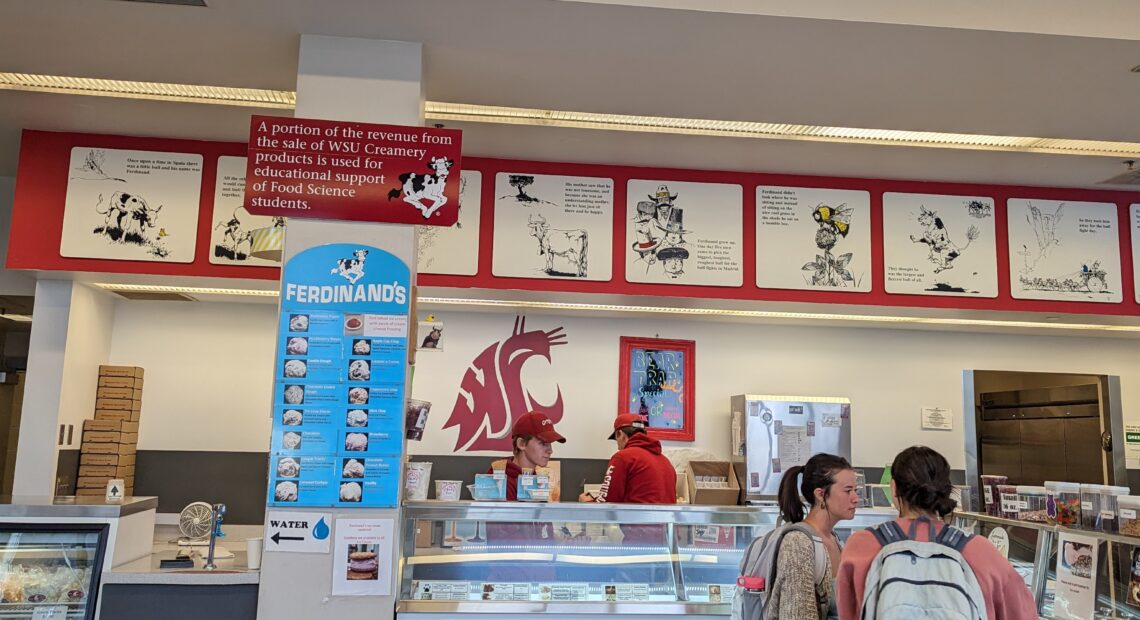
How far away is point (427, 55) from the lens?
3.81 metres

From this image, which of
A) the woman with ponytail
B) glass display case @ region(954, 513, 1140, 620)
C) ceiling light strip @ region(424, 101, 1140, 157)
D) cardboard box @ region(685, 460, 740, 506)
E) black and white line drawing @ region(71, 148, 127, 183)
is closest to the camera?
the woman with ponytail

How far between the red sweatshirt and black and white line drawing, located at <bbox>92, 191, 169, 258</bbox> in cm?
278

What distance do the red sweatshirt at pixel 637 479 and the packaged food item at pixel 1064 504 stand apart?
75.2 inches

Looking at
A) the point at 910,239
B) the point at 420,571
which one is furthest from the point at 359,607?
the point at 910,239

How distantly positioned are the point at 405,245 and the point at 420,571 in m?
1.34

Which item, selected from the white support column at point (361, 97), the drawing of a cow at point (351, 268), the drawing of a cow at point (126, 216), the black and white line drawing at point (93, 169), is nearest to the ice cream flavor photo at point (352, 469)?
the white support column at point (361, 97)

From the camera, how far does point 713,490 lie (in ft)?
19.7

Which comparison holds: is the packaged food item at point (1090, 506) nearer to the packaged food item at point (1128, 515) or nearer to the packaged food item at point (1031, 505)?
the packaged food item at point (1128, 515)

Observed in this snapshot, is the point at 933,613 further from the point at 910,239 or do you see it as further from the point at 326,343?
the point at 910,239

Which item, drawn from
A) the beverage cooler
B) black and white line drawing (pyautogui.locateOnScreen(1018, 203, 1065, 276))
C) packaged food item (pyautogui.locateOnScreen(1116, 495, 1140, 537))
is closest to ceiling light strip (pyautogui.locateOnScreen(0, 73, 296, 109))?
the beverage cooler

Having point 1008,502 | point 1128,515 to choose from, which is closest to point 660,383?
point 1008,502

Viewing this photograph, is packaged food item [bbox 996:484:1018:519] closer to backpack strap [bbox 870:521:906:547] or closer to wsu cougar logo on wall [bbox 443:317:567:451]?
backpack strap [bbox 870:521:906:547]

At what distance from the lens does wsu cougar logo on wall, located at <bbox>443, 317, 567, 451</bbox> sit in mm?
6219

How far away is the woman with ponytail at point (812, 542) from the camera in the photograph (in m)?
2.94
